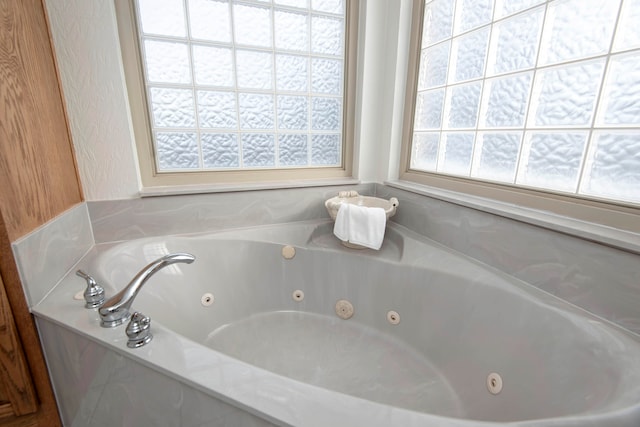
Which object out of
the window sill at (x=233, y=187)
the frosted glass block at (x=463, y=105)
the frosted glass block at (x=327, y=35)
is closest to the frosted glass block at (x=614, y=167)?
the frosted glass block at (x=463, y=105)

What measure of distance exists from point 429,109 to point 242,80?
1025 millimetres

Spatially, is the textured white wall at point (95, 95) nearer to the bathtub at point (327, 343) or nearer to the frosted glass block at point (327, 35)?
the bathtub at point (327, 343)

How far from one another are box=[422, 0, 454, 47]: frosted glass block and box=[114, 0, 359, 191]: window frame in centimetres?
38

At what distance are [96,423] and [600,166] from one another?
1743 mm

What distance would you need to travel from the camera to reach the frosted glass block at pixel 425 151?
5.16 ft

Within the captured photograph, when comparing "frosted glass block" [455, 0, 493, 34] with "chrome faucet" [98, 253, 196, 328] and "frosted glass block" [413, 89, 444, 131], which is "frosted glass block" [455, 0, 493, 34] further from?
"chrome faucet" [98, 253, 196, 328]

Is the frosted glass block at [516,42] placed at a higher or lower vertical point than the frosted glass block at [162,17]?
lower

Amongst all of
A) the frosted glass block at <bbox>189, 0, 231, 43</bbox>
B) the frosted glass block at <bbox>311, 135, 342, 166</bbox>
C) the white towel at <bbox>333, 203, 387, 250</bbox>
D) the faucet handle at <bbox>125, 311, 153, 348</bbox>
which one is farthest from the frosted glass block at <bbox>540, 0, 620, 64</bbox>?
the faucet handle at <bbox>125, 311, 153, 348</bbox>

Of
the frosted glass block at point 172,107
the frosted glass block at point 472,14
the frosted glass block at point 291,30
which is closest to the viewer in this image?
the frosted glass block at point 472,14

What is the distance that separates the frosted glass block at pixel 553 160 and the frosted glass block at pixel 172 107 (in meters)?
1.54

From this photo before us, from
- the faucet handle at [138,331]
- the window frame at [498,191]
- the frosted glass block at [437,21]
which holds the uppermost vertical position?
the frosted glass block at [437,21]

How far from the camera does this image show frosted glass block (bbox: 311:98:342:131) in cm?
173

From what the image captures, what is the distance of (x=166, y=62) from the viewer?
4.62 feet

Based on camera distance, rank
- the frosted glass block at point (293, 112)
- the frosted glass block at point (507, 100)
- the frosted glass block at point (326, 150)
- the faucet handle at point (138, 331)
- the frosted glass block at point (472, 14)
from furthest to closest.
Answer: the frosted glass block at point (326, 150) → the frosted glass block at point (293, 112) → the frosted glass block at point (472, 14) → the frosted glass block at point (507, 100) → the faucet handle at point (138, 331)
